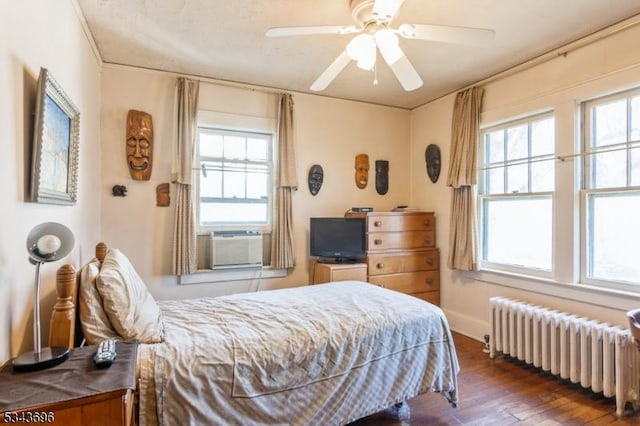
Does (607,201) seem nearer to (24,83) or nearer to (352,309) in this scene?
(352,309)

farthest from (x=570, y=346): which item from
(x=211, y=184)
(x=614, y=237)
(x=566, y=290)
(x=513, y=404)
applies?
(x=211, y=184)

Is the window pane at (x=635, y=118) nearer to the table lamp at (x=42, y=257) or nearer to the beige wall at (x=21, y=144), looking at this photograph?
the table lamp at (x=42, y=257)

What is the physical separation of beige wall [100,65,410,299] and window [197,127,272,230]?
0.28 meters

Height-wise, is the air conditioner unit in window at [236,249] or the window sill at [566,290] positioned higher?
the air conditioner unit in window at [236,249]

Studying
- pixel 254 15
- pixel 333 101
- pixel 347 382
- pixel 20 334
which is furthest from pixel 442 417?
pixel 333 101

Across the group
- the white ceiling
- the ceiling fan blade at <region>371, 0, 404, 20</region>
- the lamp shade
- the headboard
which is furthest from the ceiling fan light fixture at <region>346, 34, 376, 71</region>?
the headboard

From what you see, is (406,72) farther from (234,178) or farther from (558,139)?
(234,178)

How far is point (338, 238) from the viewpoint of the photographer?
3531mm

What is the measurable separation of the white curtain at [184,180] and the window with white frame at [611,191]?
3.32m

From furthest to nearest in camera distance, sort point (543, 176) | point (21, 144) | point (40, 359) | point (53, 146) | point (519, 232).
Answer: point (519, 232), point (543, 176), point (53, 146), point (21, 144), point (40, 359)

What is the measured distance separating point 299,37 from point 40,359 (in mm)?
2452

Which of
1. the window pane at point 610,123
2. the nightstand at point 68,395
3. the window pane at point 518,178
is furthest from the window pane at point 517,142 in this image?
the nightstand at point 68,395

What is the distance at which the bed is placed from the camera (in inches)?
56.6

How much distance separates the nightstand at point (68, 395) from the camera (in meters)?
0.94
